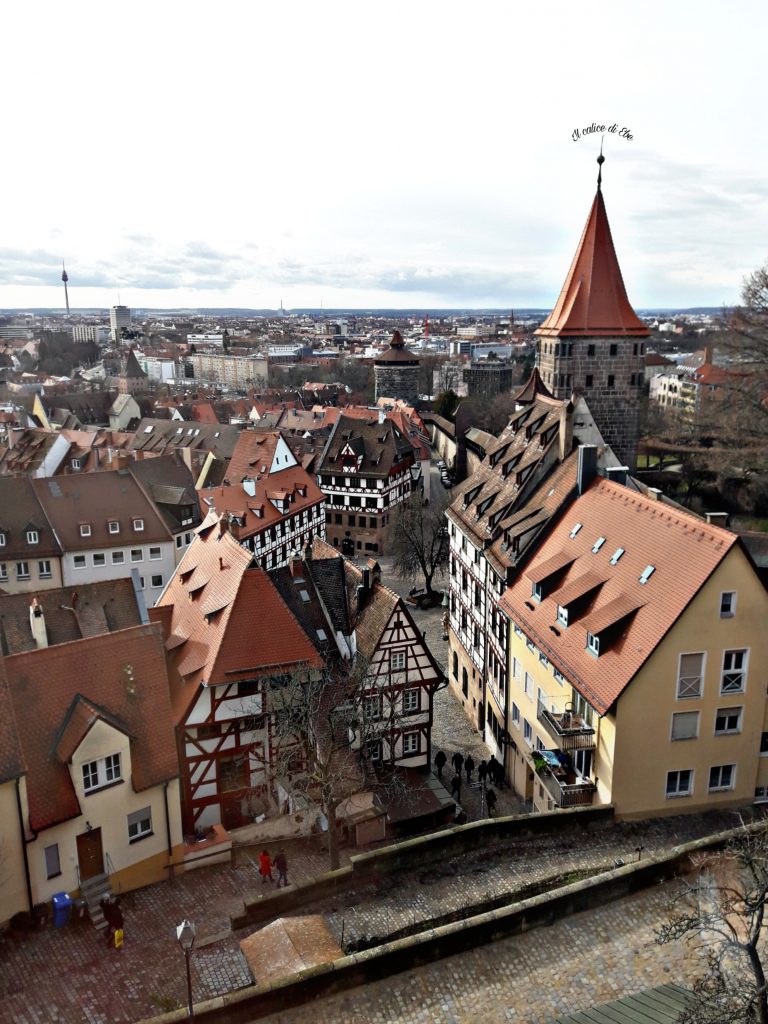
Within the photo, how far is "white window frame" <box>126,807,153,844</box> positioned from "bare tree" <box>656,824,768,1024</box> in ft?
40.0

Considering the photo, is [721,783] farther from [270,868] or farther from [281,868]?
[270,868]

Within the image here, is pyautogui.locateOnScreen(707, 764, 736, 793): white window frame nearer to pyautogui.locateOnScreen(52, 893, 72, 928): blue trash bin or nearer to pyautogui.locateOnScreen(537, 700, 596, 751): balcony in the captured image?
pyautogui.locateOnScreen(537, 700, 596, 751): balcony

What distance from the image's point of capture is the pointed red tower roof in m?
41.8

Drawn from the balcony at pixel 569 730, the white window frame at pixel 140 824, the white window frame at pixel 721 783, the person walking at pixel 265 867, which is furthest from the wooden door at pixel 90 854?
the white window frame at pixel 721 783

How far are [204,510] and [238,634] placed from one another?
27.3m

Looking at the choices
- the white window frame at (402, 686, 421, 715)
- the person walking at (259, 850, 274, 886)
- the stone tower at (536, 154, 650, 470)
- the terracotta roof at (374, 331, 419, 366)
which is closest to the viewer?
the person walking at (259, 850, 274, 886)

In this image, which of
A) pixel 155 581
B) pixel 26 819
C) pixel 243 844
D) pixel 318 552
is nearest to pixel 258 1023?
pixel 26 819

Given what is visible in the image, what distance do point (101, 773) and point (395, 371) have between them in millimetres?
91416

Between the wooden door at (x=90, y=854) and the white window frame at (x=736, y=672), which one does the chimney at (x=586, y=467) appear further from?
the wooden door at (x=90, y=854)

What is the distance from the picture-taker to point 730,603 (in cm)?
2069

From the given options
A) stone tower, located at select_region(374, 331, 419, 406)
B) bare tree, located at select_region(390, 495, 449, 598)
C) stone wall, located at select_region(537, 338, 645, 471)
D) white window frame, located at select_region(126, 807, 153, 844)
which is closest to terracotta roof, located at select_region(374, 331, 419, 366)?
stone tower, located at select_region(374, 331, 419, 406)

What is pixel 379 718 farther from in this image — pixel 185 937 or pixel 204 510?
pixel 204 510

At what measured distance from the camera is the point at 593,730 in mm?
21828

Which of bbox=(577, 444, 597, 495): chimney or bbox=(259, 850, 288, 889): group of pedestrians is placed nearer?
bbox=(259, 850, 288, 889): group of pedestrians
